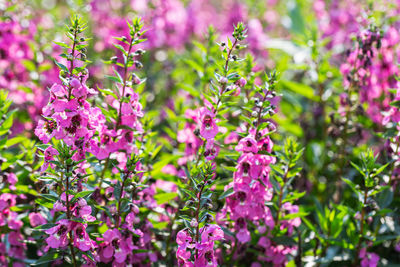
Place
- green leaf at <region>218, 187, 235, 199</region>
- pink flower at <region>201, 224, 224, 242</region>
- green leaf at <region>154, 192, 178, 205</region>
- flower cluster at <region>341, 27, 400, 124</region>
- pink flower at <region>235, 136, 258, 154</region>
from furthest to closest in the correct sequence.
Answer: flower cluster at <region>341, 27, 400, 124</region> → green leaf at <region>154, 192, 178, 205</region> → green leaf at <region>218, 187, 235, 199</region> → pink flower at <region>235, 136, 258, 154</region> → pink flower at <region>201, 224, 224, 242</region>

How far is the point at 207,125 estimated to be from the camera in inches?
98.8

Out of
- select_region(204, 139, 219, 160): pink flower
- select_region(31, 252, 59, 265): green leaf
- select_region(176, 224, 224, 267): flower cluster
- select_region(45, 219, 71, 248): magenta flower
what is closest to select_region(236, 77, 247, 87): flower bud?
select_region(204, 139, 219, 160): pink flower

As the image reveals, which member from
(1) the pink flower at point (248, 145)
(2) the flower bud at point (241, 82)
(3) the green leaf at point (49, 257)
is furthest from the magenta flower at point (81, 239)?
(2) the flower bud at point (241, 82)

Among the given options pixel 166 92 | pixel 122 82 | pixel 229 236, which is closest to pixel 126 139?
pixel 122 82

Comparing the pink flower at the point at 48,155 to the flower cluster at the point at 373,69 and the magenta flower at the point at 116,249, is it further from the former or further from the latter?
the flower cluster at the point at 373,69

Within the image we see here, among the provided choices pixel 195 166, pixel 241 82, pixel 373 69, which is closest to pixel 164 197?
pixel 195 166

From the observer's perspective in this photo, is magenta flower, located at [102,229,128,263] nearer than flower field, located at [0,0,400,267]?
No

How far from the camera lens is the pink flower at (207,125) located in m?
2.47

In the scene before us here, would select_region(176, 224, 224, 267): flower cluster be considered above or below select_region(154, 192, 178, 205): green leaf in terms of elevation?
below

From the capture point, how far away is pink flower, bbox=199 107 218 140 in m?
2.47

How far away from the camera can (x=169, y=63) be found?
18.9 ft

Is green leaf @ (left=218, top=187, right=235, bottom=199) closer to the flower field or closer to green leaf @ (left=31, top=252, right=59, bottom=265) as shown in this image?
the flower field

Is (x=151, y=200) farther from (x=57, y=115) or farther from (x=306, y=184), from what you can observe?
(x=306, y=184)

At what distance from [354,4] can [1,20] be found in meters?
4.25
